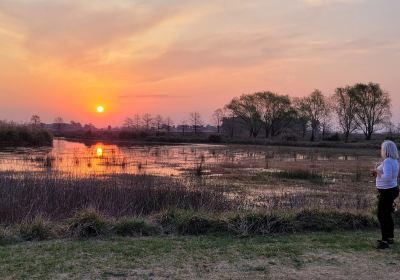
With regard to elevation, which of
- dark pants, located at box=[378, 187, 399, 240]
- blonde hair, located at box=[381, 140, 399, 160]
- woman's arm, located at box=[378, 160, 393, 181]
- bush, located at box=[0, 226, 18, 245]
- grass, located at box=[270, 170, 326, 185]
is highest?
blonde hair, located at box=[381, 140, 399, 160]

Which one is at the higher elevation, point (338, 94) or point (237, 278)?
point (338, 94)

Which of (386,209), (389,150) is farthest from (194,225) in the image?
(389,150)

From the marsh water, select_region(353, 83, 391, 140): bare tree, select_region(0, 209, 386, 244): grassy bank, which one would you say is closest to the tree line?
select_region(353, 83, 391, 140): bare tree

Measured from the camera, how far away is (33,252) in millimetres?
6770

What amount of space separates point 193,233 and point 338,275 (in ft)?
10.4

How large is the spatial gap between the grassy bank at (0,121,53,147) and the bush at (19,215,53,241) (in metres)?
45.9

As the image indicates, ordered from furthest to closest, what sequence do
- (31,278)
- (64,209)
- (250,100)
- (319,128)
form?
(250,100), (319,128), (64,209), (31,278)

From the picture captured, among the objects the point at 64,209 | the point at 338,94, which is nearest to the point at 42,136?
the point at 64,209

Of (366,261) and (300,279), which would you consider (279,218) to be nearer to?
(366,261)

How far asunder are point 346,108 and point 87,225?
8955 cm

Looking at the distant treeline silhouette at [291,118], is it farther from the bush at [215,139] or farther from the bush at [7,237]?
the bush at [7,237]

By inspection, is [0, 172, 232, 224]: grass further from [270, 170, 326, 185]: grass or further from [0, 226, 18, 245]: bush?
[270, 170, 326, 185]: grass

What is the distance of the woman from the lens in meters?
7.52

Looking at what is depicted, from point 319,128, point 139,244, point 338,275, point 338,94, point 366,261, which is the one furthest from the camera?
point 319,128
